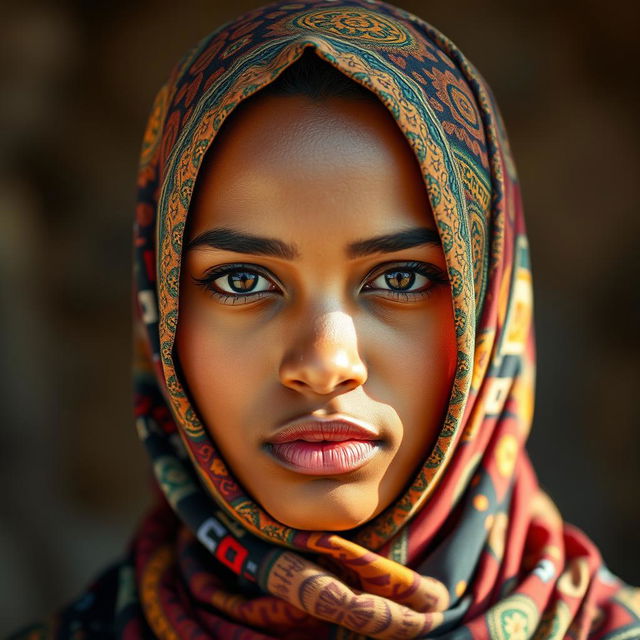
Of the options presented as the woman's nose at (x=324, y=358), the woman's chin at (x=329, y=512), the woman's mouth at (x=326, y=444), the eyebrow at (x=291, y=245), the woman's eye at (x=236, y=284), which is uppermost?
the eyebrow at (x=291, y=245)

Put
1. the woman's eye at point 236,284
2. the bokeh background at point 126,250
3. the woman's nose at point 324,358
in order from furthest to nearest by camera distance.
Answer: the bokeh background at point 126,250 → the woman's eye at point 236,284 → the woman's nose at point 324,358

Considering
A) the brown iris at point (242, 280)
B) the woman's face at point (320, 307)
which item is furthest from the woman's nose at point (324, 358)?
the brown iris at point (242, 280)

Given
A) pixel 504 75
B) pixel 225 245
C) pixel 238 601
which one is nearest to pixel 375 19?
pixel 225 245

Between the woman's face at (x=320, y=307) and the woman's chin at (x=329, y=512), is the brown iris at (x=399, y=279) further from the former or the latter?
the woman's chin at (x=329, y=512)

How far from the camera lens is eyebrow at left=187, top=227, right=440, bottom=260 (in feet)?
3.76

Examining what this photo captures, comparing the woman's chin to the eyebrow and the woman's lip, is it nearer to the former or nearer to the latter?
the woman's lip

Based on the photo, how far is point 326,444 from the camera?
117 centimetres

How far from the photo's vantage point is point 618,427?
8.74 feet

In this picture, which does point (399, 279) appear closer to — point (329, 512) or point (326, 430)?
point (326, 430)

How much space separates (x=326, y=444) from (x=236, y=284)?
A: 0.27 metres

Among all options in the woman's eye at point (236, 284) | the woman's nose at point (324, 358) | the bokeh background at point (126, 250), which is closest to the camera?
the woman's nose at point (324, 358)

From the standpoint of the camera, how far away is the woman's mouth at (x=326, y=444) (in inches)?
45.2

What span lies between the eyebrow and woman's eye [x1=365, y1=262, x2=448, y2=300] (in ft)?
0.13

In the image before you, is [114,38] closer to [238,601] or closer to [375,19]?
[375,19]
